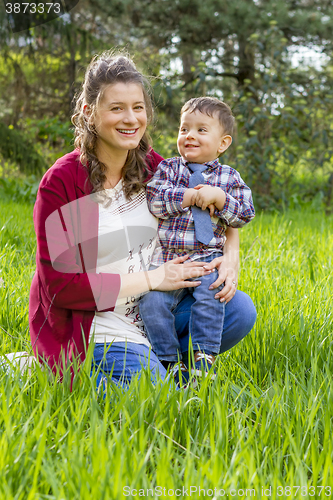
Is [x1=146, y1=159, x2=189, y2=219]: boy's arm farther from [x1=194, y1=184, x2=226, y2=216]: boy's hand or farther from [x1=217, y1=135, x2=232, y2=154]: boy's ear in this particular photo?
[x1=217, y1=135, x2=232, y2=154]: boy's ear

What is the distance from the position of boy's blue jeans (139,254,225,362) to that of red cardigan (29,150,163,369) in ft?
0.57

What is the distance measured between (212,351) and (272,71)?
5.15 metres

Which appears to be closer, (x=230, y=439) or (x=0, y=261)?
(x=230, y=439)

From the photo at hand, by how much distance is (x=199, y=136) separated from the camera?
1950 millimetres

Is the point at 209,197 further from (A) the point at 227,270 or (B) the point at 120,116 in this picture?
(B) the point at 120,116

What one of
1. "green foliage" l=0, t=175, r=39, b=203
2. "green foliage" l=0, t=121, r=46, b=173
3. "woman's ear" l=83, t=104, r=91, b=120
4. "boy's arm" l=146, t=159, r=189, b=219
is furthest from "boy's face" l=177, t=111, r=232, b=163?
"green foliage" l=0, t=121, r=46, b=173

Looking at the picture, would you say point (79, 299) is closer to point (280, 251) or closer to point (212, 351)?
point (212, 351)

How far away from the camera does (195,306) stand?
1.81m

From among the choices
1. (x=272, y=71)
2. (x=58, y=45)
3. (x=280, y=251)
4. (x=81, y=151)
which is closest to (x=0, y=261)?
(x=81, y=151)

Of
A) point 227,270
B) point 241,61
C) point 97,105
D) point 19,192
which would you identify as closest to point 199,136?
point 97,105

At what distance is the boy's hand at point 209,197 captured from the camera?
1829mm

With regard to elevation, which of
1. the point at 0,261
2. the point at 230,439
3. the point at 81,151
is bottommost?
the point at 230,439

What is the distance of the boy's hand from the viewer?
1829mm

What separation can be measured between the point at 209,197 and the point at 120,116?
46 centimetres
